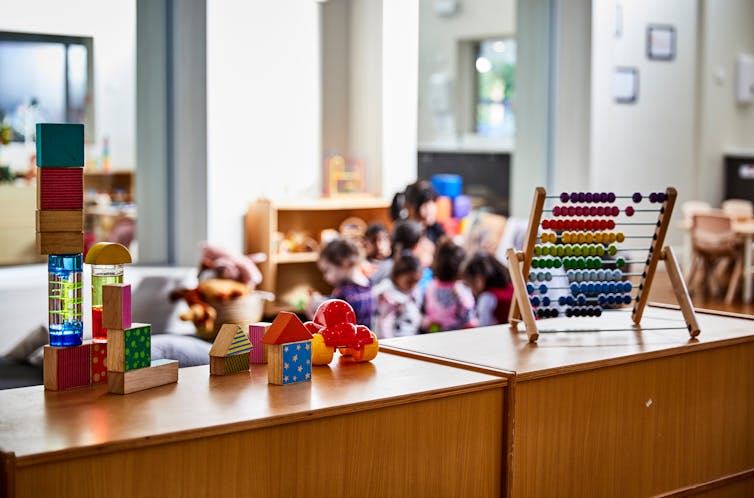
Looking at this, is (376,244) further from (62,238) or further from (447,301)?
(62,238)

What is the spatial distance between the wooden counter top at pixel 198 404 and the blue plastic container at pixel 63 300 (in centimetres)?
11

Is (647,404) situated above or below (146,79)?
below

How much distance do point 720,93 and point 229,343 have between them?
29.0 ft

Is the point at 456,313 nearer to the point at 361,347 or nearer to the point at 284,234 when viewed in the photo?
the point at 284,234

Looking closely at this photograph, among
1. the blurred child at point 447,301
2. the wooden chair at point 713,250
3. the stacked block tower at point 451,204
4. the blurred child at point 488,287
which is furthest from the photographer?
the wooden chair at point 713,250

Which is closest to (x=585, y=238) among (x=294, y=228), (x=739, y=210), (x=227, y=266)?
(x=227, y=266)

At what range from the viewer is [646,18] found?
9203mm

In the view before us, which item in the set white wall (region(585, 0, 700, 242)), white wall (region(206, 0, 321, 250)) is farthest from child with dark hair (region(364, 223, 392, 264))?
white wall (region(585, 0, 700, 242))

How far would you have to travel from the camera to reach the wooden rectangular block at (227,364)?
218 centimetres

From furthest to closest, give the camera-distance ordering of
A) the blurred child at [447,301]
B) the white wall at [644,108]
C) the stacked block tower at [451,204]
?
1. the white wall at [644,108]
2. the stacked block tower at [451,204]
3. the blurred child at [447,301]

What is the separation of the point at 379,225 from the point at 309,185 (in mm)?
A: 692

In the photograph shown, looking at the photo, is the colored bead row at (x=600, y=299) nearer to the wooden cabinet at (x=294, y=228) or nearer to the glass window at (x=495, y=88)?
the wooden cabinet at (x=294, y=228)

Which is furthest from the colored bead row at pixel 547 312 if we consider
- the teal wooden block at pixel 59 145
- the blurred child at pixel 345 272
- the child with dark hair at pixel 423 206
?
the child with dark hair at pixel 423 206

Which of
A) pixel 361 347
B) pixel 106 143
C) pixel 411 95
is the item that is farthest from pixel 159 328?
pixel 361 347
